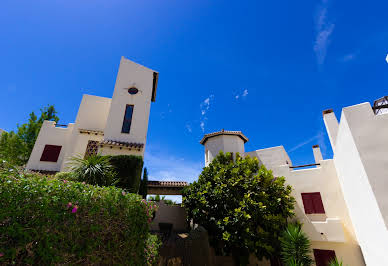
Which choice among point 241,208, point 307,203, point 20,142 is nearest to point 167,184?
point 241,208

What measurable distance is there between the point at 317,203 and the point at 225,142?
7574 millimetres

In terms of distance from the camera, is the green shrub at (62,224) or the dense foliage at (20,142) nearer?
the green shrub at (62,224)

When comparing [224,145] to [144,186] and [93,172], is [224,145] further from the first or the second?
[93,172]

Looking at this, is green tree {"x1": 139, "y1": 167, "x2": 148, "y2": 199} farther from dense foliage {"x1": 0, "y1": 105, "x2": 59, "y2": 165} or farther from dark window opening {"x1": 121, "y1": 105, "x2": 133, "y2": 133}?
dense foliage {"x1": 0, "y1": 105, "x2": 59, "y2": 165}

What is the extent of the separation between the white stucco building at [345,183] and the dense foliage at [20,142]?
18.1 m

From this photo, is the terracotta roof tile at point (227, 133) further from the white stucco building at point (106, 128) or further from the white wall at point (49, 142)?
the white wall at point (49, 142)

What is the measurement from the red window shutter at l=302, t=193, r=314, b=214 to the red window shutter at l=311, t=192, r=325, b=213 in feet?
0.62

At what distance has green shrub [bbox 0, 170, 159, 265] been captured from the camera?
2131mm

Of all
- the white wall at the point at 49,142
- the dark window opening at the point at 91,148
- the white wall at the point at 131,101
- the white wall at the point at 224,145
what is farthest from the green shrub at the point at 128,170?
the white wall at the point at 49,142

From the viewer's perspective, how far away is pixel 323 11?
29.0 ft

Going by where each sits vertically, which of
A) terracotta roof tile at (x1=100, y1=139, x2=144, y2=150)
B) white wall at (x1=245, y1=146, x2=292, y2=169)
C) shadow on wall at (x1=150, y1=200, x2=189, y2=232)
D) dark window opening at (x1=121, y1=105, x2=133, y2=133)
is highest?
dark window opening at (x1=121, y1=105, x2=133, y2=133)

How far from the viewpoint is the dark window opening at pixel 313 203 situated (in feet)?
35.6

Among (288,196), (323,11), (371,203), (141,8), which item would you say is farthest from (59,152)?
(323,11)

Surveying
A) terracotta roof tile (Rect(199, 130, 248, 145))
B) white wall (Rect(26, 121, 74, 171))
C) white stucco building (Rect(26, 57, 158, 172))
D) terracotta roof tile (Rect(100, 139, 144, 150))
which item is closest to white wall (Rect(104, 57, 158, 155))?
white stucco building (Rect(26, 57, 158, 172))
